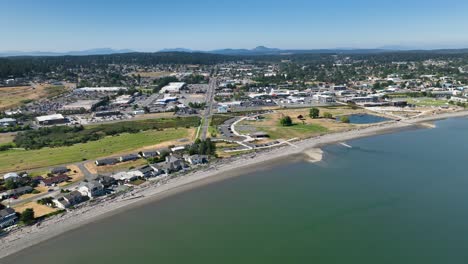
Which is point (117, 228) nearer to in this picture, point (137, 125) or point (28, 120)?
point (137, 125)

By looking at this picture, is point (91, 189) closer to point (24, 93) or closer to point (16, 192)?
point (16, 192)

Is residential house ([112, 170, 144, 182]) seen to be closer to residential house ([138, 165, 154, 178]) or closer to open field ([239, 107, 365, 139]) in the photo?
residential house ([138, 165, 154, 178])

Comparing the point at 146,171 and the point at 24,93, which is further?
the point at 24,93

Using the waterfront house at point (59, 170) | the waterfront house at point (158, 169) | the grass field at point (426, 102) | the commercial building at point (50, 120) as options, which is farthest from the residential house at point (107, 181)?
the grass field at point (426, 102)

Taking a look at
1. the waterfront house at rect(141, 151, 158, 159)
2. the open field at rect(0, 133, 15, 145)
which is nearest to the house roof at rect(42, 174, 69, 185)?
the waterfront house at rect(141, 151, 158, 159)

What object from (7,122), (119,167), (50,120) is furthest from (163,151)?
(7,122)
